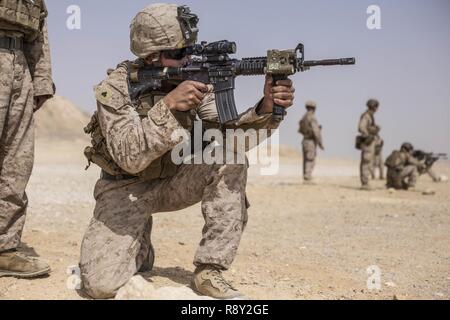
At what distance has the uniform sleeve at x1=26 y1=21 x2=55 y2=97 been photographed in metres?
3.98

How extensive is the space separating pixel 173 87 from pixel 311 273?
1637 mm

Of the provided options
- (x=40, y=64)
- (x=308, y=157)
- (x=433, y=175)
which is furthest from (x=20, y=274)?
(x=433, y=175)

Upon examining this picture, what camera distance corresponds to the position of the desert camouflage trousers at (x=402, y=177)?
41.5ft

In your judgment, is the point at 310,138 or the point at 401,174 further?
the point at 310,138

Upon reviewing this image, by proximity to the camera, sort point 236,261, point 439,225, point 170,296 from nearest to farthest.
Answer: point 170,296
point 236,261
point 439,225

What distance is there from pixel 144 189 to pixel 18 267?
90cm

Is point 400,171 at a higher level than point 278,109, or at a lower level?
lower

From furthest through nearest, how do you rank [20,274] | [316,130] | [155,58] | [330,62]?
1. [316,130]
2. [20,274]
3. [155,58]
4. [330,62]

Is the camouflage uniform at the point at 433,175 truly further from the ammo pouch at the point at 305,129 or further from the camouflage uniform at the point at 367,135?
the ammo pouch at the point at 305,129

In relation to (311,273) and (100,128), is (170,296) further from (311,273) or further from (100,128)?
(311,273)

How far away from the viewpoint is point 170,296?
3.07 metres

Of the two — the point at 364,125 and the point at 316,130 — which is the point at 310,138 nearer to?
the point at 316,130

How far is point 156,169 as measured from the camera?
366 centimetres
